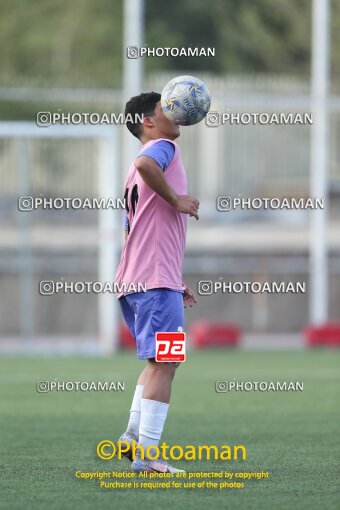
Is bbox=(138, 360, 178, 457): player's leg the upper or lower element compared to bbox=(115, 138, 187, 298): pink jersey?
lower

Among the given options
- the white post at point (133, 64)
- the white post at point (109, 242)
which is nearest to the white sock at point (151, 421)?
the white post at point (109, 242)

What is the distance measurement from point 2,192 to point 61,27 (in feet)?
46.2

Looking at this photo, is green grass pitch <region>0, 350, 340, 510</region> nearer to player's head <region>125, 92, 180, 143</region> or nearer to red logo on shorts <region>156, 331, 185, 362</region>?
red logo on shorts <region>156, 331, 185, 362</region>

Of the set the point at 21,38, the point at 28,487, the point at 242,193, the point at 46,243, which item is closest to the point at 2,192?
the point at 46,243

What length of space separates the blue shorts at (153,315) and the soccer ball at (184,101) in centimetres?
96

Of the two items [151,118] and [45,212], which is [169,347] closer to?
[151,118]

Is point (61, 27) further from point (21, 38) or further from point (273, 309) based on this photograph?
point (273, 309)

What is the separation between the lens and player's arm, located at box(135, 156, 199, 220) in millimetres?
6906

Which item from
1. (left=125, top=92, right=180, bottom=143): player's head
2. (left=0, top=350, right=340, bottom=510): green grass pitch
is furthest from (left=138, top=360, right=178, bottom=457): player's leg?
(left=125, top=92, right=180, bottom=143): player's head

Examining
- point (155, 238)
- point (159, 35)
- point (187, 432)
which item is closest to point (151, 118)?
point (155, 238)

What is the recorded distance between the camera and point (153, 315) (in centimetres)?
702

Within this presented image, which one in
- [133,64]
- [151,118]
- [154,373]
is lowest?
[154,373]

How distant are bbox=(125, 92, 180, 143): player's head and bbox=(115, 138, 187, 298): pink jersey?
0.47 feet

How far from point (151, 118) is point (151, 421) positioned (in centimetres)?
169
